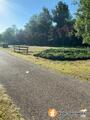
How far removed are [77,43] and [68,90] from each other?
72469mm

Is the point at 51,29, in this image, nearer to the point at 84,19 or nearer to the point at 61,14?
the point at 61,14

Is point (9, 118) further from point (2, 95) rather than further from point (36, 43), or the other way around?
point (36, 43)

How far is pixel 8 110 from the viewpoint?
8.94 m

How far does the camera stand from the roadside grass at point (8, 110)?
26.8 ft

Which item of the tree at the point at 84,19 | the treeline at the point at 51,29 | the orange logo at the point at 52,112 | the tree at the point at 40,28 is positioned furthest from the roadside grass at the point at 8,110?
the tree at the point at 40,28

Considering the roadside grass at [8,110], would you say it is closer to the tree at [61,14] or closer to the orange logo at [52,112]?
the orange logo at [52,112]

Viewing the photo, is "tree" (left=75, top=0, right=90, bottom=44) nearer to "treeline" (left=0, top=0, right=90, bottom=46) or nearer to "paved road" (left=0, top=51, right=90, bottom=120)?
"paved road" (left=0, top=51, right=90, bottom=120)

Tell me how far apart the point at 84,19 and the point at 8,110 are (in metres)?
17.7

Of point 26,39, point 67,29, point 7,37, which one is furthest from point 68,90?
point 7,37

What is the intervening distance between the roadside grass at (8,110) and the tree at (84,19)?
15.4 m

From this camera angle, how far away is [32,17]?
118 meters

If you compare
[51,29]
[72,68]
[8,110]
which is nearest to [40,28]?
[51,29]

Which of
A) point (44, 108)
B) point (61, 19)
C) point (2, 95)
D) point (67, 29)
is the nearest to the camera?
point (44, 108)

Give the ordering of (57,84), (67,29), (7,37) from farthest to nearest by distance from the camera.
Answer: (7,37), (67,29), (57,84)
